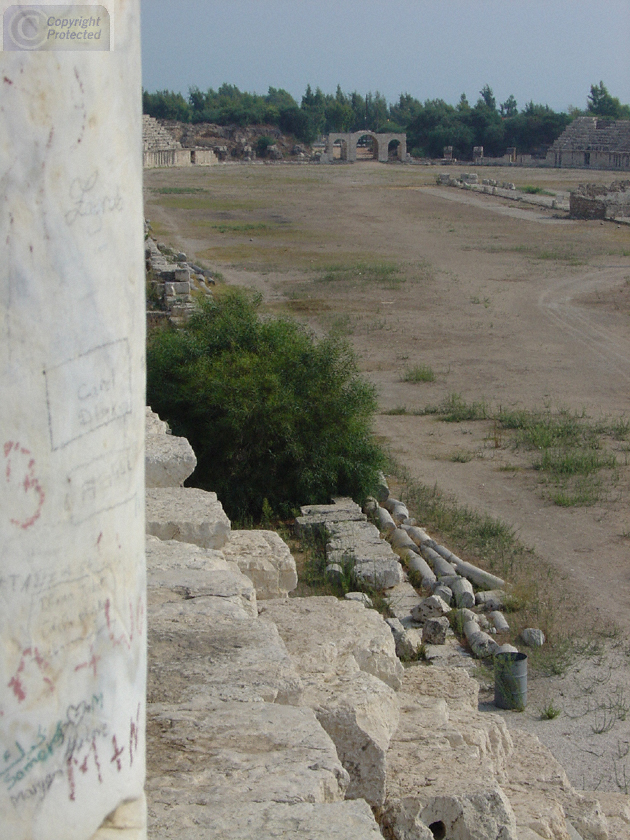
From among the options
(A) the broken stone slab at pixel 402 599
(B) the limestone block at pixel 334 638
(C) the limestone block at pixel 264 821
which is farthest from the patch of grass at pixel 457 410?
(C) the limestone block at pixel 264 821

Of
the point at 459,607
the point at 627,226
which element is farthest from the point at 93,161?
the point at 627,226

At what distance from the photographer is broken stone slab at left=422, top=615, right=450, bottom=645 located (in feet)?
22.6

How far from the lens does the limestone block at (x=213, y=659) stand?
3.04 metres

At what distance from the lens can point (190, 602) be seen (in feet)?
12.3

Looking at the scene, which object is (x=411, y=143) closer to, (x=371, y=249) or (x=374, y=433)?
(x=371, y=249)

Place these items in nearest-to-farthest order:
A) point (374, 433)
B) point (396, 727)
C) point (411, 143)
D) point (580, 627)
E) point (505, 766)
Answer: point (396, 727) → point (505, 766) → point (580, 627) → point (374, 433) → point (411, 143)

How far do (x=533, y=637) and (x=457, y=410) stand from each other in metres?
6.53

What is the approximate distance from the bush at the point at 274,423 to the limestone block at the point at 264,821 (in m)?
7.04

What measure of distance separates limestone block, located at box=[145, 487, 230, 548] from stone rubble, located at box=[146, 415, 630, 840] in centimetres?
1

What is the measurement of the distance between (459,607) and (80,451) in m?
6.20

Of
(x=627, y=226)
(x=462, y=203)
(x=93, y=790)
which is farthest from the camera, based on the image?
(x=462, y=203)

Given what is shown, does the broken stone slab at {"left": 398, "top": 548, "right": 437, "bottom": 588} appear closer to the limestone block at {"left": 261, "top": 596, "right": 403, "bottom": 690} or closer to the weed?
the weed

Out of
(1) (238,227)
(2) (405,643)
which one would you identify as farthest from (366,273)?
(2) (405,643)

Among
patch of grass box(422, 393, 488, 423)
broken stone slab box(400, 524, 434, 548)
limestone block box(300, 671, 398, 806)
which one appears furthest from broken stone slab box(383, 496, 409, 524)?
limestone block box(300, 671, 398, 806)
